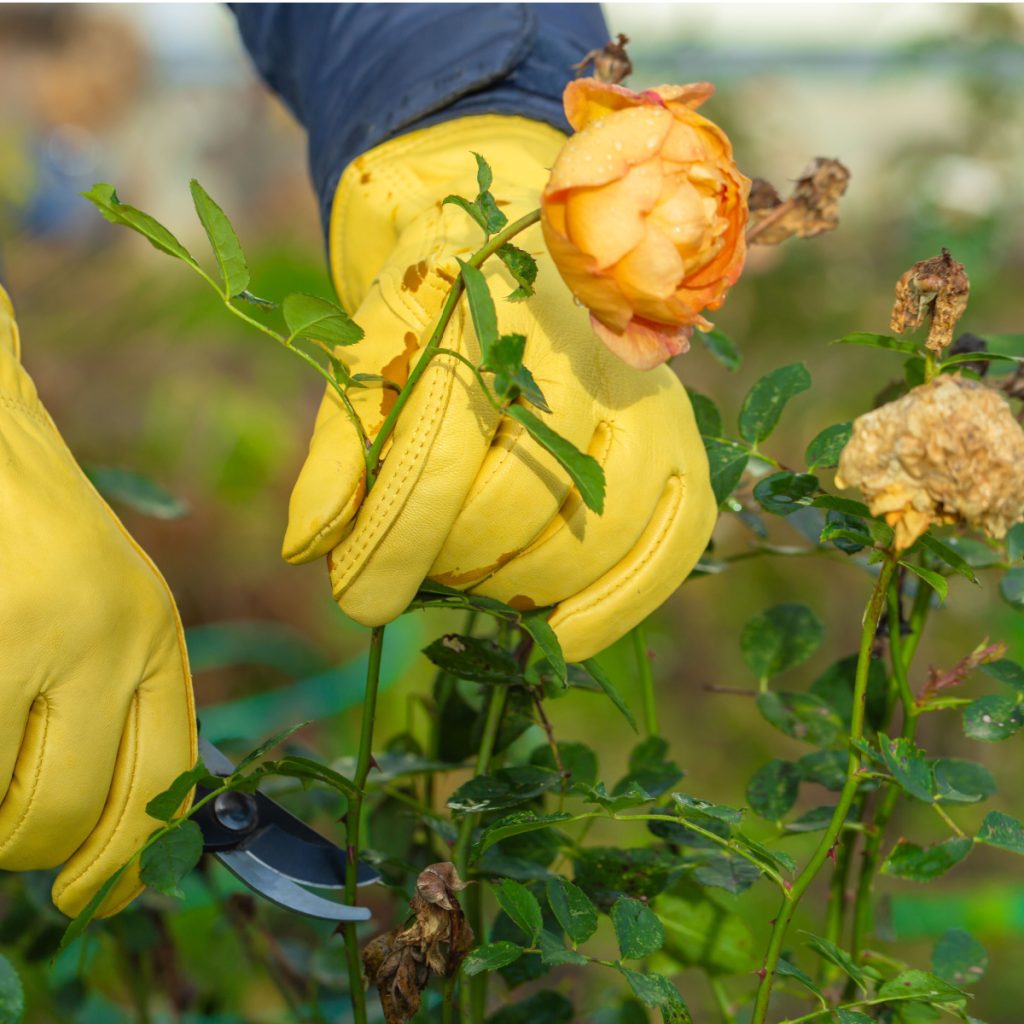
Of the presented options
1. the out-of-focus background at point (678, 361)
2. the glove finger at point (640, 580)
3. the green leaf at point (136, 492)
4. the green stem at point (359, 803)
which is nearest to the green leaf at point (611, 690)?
the glove finger at point (640, 580)

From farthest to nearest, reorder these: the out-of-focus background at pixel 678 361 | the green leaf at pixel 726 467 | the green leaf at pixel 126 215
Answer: the out-of-focus background at pixel 678 361 → the green leaf at pixel 726 467 → the green leaf at pixel 126 215

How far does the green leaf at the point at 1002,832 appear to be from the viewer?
67cm

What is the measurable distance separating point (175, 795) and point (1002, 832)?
47 centimetres

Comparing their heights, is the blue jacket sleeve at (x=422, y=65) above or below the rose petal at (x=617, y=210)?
below

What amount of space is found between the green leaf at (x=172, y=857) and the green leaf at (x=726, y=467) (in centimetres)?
40

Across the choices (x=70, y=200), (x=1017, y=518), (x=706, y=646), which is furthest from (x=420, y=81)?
(x=70, y=200)

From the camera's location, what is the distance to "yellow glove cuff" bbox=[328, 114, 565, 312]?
958 mm

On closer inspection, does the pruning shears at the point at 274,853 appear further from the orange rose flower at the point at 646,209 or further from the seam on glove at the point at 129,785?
the orange rose flower at the point at 646,209

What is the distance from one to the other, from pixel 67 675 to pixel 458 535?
26 cm

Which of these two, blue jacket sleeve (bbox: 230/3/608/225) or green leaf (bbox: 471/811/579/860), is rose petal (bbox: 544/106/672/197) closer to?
green leaf (bbox: 471/811/579/860)

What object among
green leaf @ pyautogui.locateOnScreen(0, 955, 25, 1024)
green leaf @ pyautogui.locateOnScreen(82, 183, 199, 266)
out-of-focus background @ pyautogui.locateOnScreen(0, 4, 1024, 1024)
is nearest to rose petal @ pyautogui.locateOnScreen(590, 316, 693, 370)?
green leaf @ pyautogui.locateOnScreen(82, 183, 199, 266)

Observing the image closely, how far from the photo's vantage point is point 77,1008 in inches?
46.5

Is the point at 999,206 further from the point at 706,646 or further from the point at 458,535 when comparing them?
the point at 458,535

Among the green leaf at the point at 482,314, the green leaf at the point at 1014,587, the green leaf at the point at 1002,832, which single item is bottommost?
the green leaf at the point at 1002,832
